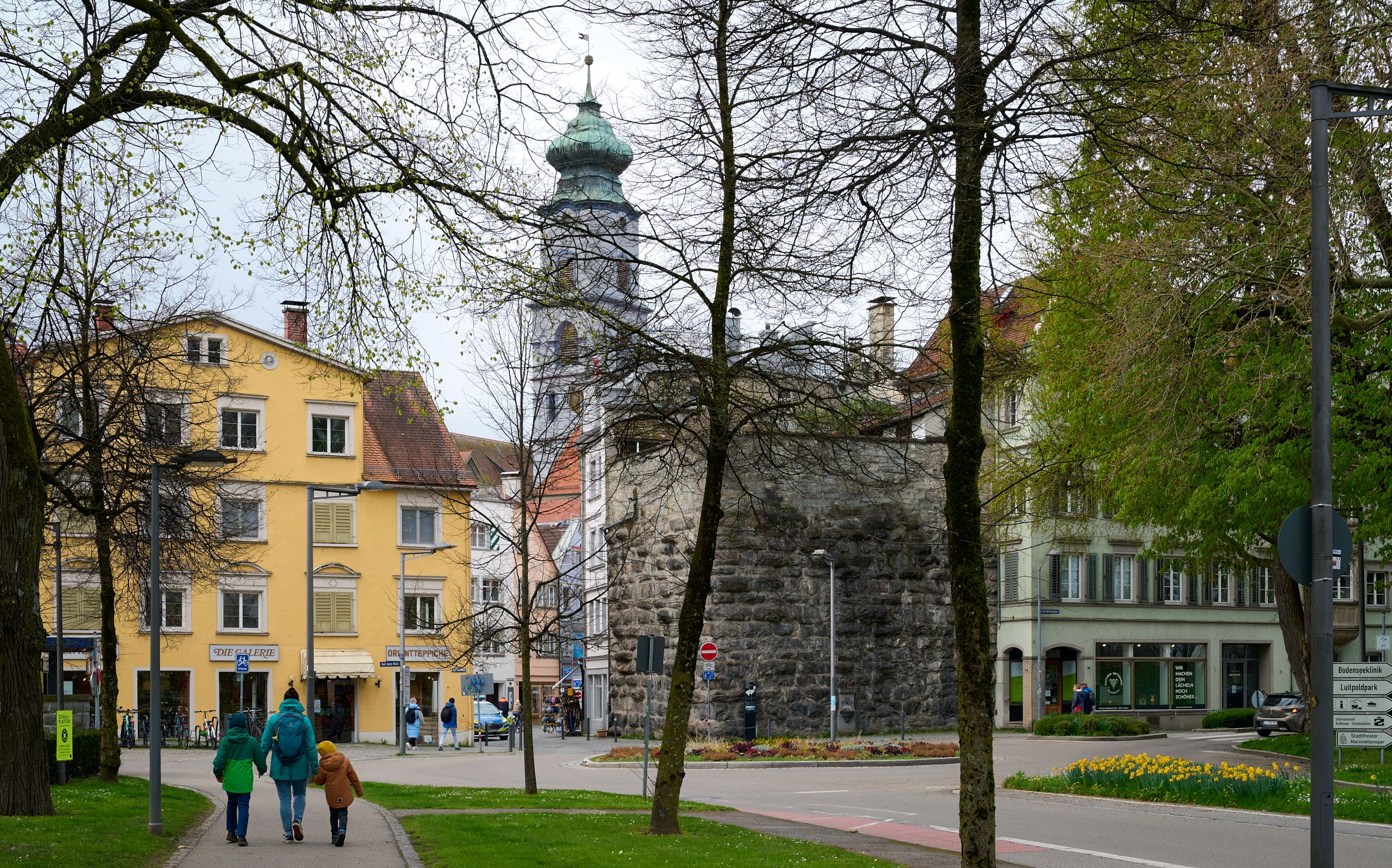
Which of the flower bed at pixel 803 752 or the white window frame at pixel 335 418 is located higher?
the white window frame at pixel 335 418

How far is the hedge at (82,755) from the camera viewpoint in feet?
77.9

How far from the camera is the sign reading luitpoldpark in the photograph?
11.2 meters

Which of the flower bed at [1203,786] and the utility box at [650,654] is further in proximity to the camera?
the utility box at [650,654]

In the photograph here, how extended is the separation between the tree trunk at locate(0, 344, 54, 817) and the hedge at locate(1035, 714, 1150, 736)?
118 feet

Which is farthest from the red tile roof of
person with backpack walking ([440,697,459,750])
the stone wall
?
the stone wall

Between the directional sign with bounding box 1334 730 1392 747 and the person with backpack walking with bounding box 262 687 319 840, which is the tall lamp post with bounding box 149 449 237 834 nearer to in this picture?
the person with backpack walking with bounding box 262 687 319 840

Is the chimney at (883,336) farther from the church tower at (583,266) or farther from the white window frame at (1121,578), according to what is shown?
the white window frame at (1121,578)

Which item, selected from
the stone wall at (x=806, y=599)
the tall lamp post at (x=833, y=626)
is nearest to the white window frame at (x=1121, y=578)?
the stone wall at (x=806, y=599)

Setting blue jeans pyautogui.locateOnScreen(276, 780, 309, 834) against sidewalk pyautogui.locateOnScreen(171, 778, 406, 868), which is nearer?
sidewalk pyautogui.locateOnScreen(171, 778, 406, 868)

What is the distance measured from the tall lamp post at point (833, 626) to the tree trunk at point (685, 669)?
24532mm

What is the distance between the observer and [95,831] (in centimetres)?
1562

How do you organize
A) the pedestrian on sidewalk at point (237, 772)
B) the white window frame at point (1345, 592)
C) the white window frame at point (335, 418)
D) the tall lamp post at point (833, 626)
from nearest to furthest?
the pedestrian on sidewalk at point (237, 772) < the tall lamp post at point (833, 626) < the white window frame at point (335, 418) < the white window frame at point (1345, 592)

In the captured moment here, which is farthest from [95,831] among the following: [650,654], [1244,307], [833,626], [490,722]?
[490,722]

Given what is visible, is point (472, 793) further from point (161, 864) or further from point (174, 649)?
point (174, 649)
